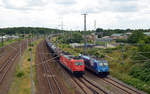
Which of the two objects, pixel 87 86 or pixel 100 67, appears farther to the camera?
pixel 100 67

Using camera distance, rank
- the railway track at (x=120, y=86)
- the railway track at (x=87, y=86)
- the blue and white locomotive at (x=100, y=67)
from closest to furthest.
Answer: the railway track at (x=120, y=86)
the railway track at (x=87, y=86)
the blue and white locomotive at (x=100, y=67)

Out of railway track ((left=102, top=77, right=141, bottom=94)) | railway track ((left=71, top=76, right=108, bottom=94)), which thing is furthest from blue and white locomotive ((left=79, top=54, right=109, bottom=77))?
railway track ((left=71, top=76, right=108, bottom=94))

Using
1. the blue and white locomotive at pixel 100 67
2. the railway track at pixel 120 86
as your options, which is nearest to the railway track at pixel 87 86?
the blue and white locomotive at pixel 100 67

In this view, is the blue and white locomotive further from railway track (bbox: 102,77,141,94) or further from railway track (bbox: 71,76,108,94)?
railway track (bbox: 71,76,108,94)

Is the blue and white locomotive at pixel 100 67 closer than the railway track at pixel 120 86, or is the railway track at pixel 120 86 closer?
the railway track at pixel 120 86

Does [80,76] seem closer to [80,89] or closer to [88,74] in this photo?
[88,74]

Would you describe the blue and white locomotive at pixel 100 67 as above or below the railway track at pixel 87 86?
above

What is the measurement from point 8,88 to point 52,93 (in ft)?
23.8

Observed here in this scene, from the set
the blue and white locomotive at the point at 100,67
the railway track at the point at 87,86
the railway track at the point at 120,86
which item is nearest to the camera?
the railway track at the point at 120,86

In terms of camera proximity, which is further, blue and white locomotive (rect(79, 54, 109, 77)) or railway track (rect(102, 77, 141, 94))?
blue and white locomotive (rect(79, 54, 109, 77))

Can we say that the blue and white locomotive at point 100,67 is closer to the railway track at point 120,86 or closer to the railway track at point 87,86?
the railway track at point 120,86

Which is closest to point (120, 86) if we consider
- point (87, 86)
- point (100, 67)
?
point (87, 86)

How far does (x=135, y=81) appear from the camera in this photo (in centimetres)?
2869

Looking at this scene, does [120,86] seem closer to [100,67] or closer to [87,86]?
[87,86]
